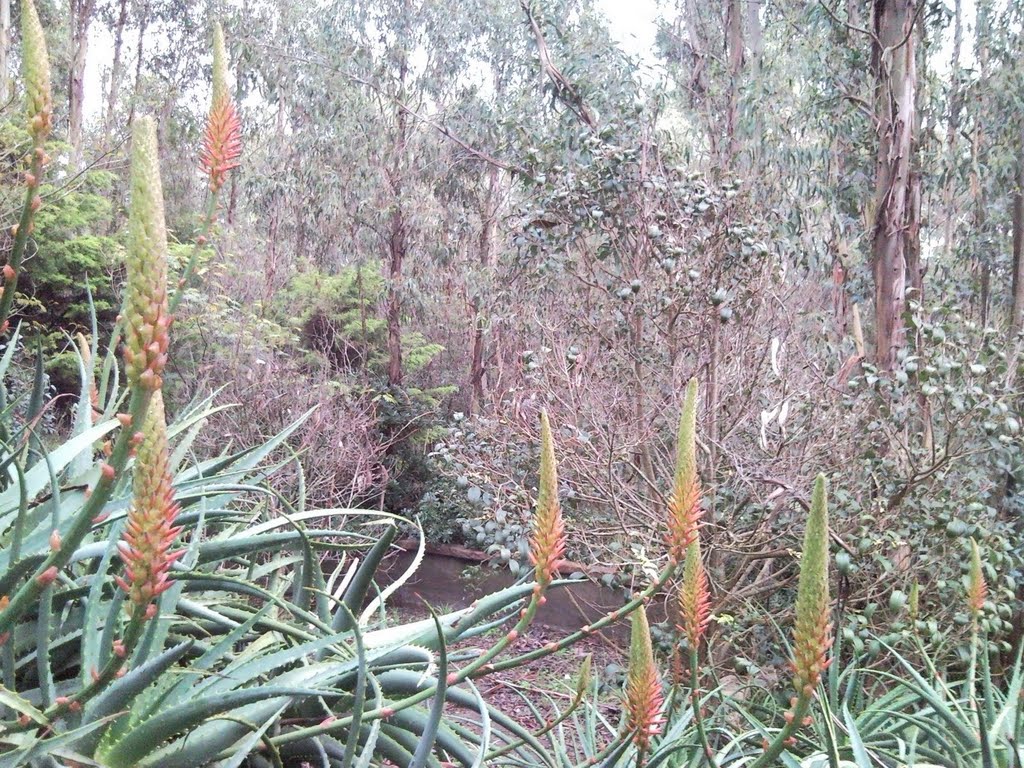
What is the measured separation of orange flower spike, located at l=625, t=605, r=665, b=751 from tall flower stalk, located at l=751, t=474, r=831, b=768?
0.61ft

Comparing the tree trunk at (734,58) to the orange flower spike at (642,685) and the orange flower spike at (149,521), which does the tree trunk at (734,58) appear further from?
the orange flower spike at (149,521)

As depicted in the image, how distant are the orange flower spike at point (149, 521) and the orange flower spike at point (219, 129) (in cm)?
36

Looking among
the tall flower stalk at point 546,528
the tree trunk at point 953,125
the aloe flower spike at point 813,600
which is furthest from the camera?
the tree trunk at point 953,125

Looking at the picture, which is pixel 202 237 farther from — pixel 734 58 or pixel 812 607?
pixel 734 58

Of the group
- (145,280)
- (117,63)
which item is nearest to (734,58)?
(145,280)

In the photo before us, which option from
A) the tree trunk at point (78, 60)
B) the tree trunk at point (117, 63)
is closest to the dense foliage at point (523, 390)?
the tree trunk at point (78, 60)

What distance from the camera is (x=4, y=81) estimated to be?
24.9 ft

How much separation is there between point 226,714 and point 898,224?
16.4 feet

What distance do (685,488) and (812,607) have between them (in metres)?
0.20

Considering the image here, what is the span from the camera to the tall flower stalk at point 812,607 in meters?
0.74

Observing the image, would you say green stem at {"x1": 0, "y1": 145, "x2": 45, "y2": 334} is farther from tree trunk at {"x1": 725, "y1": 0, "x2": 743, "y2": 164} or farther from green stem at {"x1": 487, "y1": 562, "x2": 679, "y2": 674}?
tree trunk at {"x1": 725, "y1": 0, "x2": 743, "y2": 164}

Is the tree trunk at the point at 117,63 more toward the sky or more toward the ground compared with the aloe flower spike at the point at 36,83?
more toward the sky

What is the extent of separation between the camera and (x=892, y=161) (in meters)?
5.14

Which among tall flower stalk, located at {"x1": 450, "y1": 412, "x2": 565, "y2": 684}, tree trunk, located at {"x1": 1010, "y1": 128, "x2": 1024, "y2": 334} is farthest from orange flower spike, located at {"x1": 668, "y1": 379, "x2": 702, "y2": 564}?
tree trunk, located at {"x1": 1010, "y1": 128, "x2": 1024, "y2": 334}
